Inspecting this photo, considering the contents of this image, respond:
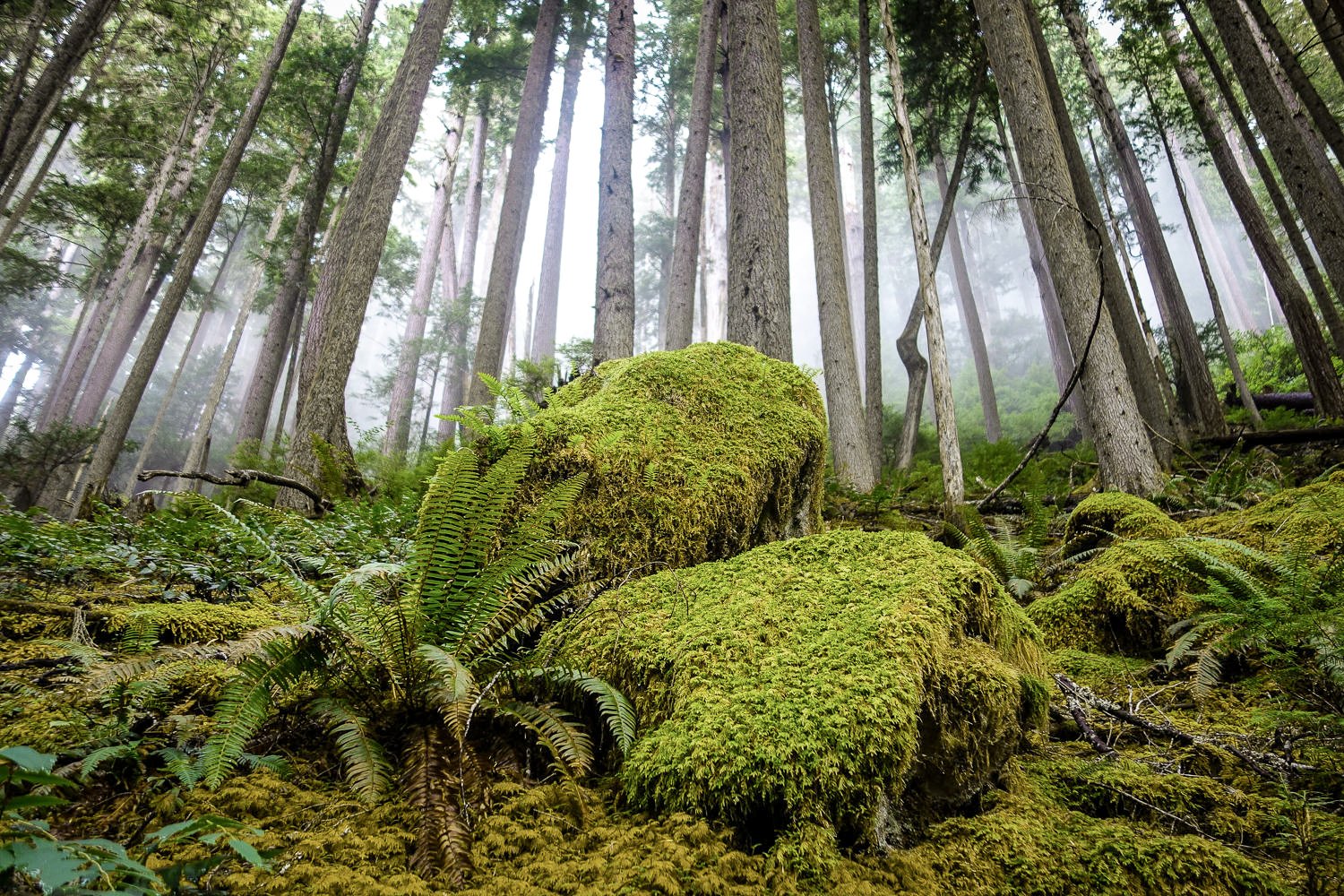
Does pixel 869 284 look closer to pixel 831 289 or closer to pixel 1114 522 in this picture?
pixel 831 289

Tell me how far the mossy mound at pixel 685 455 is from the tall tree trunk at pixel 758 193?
2547 mm

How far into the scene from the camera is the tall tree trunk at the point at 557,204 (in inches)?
755

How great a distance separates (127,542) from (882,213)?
4911cm

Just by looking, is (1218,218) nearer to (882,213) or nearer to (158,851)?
(882,213)

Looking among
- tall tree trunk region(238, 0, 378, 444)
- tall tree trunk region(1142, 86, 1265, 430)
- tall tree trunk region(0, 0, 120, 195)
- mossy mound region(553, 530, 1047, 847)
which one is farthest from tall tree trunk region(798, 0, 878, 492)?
tall tree trunk region(0, 0, 120, 195)

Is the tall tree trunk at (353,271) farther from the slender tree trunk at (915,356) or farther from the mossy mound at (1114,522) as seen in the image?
the slender tree trunk at (915,356)

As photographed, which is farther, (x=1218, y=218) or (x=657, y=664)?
(x=1218, y=218)

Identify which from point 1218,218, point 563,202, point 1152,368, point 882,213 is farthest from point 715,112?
point 1218,218

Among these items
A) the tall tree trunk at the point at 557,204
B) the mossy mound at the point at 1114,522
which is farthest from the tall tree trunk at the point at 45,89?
the mossy mound at the point at 1114,522

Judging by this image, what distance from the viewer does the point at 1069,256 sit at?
21.6 feet

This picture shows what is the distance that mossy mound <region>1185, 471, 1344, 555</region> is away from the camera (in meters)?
3.39

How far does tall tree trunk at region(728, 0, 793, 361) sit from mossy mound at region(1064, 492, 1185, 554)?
9.88 feet

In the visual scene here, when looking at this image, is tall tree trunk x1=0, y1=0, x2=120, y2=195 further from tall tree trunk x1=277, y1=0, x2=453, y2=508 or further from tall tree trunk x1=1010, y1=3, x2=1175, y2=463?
tall tree trunk x1=1010, y1=3, x2=1175, y2=463

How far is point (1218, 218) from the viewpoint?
41.7m
